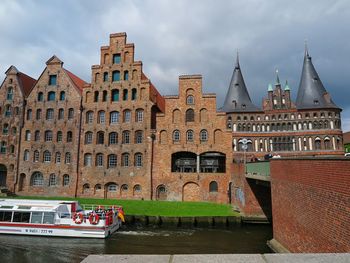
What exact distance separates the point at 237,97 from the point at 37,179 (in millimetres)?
39312

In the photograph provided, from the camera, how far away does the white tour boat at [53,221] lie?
18344 mm

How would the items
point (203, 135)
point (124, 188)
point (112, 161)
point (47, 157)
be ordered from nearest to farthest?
point (203, 135) → point (124, 188) → point (112, 161) → point (47, 157)

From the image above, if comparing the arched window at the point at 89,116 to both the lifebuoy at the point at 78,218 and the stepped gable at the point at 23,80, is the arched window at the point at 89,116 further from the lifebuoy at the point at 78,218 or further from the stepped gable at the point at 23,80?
the lifebuoy at the point at 78,218

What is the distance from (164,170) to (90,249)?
47.8ft

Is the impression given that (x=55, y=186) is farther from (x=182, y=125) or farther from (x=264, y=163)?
(x=264, y=163)

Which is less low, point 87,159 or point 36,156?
point 36,156

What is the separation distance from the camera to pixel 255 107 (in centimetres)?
5359

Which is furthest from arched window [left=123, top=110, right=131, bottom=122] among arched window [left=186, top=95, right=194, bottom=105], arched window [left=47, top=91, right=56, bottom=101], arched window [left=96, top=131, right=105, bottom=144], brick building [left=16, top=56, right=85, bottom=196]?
arched window [left=47, top=91, right=56, bottom=101]

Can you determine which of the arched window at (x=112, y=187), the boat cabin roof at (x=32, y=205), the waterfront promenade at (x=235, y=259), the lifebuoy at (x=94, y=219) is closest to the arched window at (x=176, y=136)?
the arched window at (x=112, y=187)

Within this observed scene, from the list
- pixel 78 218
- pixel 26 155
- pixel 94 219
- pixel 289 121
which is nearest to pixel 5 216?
pixel 78 218

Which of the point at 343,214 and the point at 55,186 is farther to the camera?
the point at 55,186

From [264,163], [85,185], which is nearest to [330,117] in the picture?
[264,163]

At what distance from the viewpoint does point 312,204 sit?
32.0 ft

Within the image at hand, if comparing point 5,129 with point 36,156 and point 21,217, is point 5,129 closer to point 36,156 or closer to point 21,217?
point 36,156
